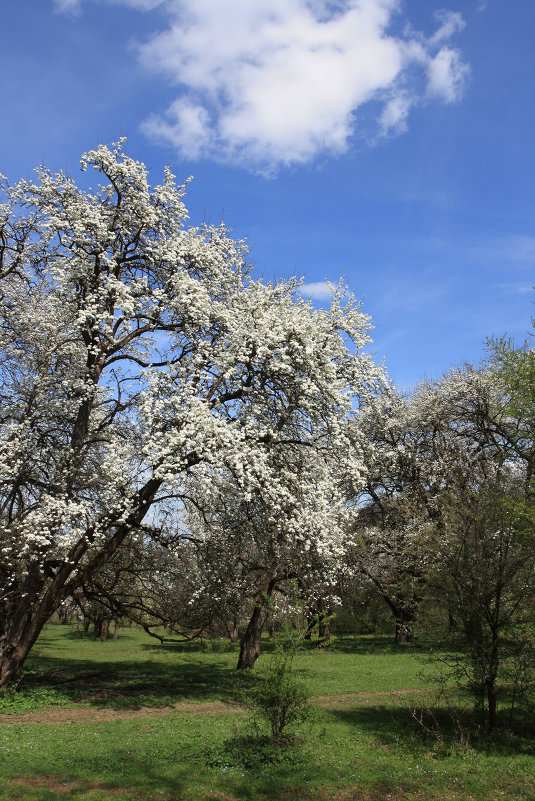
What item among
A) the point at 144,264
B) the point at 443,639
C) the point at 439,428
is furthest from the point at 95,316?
the point at 439,428

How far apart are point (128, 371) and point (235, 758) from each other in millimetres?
10297

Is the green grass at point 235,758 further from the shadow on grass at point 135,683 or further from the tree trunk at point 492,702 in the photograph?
the tree trunk at point 492,702

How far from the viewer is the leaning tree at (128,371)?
1350 centimetres

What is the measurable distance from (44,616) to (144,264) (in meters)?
10.3

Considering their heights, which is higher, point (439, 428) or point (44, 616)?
point (439, 428)

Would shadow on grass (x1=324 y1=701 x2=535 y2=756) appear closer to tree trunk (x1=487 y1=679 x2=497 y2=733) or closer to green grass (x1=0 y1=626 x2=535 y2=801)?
green grass (x1=0 y1=626 x2=535 y2=801)

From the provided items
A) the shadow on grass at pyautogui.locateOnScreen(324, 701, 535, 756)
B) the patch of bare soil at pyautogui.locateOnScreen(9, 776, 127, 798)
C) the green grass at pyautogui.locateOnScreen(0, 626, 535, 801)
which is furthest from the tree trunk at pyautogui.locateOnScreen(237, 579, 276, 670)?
the patch of bare soil at pyautogui.locateOnScreen(9, 776, 127, 798)

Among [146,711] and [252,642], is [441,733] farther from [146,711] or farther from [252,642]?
[252,642]

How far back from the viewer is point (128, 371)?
52.5 ft

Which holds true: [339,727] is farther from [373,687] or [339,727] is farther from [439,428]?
[439,428]

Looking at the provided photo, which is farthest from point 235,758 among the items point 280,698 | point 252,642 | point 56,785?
point 252,642

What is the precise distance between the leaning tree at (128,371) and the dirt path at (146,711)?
217cm

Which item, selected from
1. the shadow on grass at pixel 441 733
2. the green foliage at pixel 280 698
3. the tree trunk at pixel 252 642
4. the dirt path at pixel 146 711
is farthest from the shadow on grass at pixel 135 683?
the shadow on grass at pixel 441 733

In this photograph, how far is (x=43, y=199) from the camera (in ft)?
51.2
